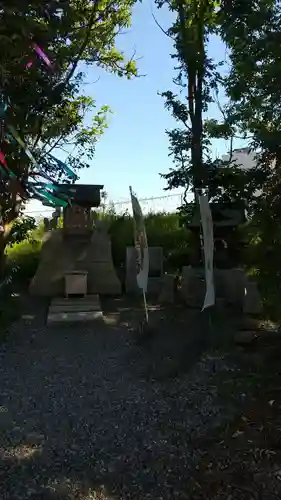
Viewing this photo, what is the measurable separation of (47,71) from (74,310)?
8.36 feet

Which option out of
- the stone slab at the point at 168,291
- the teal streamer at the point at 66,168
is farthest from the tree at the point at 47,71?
the stone slab at the point at 168,291

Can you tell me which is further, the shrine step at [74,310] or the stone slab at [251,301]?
the shrine step at [74,310]

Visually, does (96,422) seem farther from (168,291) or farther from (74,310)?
(168,291)

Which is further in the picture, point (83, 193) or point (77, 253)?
point (77, 253)

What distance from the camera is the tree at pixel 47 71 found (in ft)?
8.75

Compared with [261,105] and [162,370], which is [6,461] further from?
[261,105]

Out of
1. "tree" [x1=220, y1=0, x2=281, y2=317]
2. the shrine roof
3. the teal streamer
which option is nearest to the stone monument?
the shrine roof

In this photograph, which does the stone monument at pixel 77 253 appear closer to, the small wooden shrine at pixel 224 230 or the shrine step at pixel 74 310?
the shrine step at pixel 74 310

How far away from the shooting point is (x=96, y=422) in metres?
3.02

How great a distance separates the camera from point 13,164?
17.7ft

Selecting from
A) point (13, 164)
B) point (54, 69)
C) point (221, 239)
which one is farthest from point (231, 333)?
point (54, 69)

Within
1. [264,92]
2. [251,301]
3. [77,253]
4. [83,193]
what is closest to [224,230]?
[251,301]

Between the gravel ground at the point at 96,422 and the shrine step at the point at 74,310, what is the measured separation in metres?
0.72

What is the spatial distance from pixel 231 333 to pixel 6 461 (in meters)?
2.49
